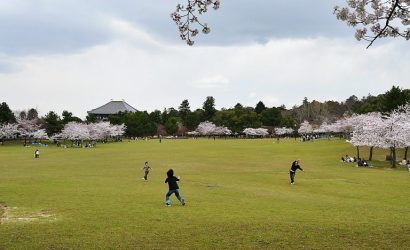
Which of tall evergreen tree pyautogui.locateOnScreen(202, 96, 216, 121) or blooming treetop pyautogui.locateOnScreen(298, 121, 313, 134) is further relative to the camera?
tall evergreen tree pyautogui.locateOnScreen(202, 96, 216, 121)

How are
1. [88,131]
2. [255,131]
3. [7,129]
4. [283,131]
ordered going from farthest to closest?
[283,131] → [255,131] → [88,131] → [7,129]

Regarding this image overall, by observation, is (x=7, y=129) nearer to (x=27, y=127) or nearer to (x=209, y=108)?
(x=27, y=127)

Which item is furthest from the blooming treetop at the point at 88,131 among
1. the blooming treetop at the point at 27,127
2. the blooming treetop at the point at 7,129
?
the blooming treetop at the point at 27,127

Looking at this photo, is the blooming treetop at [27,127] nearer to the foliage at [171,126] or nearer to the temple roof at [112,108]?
the foliage at [171,126]

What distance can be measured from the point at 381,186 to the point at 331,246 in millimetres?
21424

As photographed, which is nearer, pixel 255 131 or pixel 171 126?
pixel 255 131

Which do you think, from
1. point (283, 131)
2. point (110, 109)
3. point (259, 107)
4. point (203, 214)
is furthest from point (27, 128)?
point (203, 214)

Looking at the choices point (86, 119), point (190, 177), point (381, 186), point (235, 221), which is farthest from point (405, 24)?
point (86, 119)

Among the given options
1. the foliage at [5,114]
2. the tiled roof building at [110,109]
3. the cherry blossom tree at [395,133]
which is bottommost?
the cherry blossom tree at [395,133]

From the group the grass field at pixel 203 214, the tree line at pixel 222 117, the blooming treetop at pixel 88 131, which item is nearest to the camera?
the grass field at pixel 203 214

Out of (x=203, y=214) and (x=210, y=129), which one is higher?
(x=210, y=129)

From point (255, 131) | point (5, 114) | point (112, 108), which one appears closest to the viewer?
point (5, 114)

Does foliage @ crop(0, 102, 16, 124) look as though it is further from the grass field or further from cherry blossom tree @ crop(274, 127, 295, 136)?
cherry blossom tree @ crop(274, 127, 295, 136)

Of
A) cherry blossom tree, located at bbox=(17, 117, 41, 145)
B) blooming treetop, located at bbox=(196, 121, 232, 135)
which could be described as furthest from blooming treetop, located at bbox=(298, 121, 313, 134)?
cherry blossom tree, located at bbox=(17, 117, 41, 145)
